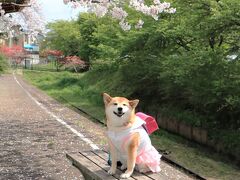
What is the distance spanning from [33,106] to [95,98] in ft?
9.82

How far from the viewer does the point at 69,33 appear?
54281 mm

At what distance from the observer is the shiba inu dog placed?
4.59 metres

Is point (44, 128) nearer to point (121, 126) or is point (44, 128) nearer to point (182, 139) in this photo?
point (182, 139)

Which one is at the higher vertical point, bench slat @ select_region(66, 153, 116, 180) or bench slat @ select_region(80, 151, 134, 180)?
bench slat @ select_region(80, 151, 134, 180)

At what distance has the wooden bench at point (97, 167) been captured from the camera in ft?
15.5

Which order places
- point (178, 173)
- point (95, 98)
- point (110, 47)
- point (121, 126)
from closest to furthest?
point (121, 126)
point (178, 173)
point (110, 47)
point (95, 98)

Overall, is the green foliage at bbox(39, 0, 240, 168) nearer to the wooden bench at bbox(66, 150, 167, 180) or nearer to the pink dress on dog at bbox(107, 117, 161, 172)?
the wooden bench at bbox(66, 150, 167, 180)

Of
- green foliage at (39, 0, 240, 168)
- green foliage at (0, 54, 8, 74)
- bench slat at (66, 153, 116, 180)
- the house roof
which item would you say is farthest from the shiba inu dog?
green foliage at (0, 54, 8, 74)

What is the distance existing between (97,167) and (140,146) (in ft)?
2.39

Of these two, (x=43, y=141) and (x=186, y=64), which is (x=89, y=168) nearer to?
(x=43, y=141)

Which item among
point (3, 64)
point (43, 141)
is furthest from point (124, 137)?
point (3, 64)

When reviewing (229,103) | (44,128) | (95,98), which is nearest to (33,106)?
(95,98)

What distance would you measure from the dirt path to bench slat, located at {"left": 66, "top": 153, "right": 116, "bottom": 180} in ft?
4.21

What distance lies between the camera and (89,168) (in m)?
5.14
